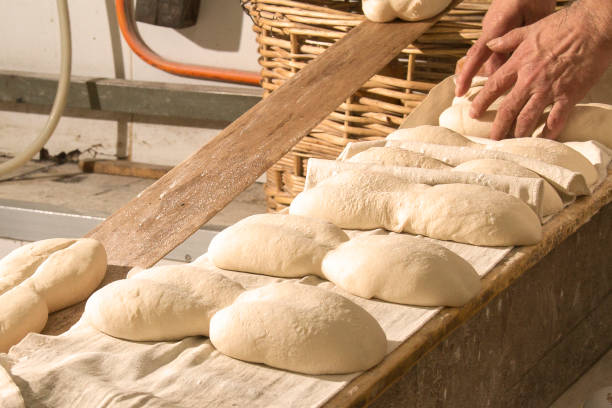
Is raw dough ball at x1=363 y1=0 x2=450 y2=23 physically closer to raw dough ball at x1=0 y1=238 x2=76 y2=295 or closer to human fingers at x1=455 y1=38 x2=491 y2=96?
human fingers at x1=455 y1=38 x2=491 y2=96

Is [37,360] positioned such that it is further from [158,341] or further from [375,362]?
[375,362]

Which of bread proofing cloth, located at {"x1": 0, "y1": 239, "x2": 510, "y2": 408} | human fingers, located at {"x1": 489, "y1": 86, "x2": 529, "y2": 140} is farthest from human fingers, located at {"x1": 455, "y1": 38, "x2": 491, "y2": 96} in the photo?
bread proofing cloth, located at {"x1": 0, "y1": 239, "x2": 510, "y2": 408}

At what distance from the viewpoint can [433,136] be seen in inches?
62.2

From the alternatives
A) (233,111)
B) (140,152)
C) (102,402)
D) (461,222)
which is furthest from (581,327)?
(140,152)

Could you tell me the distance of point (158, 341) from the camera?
976 millimetres

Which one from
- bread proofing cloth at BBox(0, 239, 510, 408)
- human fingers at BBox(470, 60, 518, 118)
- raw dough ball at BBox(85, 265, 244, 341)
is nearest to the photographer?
bread proofing cloth at BBox(0, 239, 510, 408)

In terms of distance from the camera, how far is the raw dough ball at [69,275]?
1229mm

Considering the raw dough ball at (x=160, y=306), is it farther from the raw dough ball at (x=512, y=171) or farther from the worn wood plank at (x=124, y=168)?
the worn wood plank at (x=124, y=168)

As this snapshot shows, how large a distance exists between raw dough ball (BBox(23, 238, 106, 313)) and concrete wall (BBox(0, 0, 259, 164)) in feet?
8.64

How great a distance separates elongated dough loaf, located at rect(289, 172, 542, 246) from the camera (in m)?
1.19

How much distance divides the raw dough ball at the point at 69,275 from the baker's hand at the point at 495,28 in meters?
0.97

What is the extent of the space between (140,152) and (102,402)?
3.47 meters

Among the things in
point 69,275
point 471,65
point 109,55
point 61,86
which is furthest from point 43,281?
point 109,55

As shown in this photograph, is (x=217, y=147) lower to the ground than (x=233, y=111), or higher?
higher
